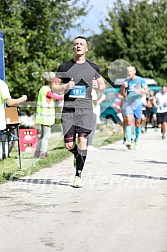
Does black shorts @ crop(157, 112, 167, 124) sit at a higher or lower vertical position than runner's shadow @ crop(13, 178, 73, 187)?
lower

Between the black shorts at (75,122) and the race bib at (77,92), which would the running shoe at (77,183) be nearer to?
the black shorts at (75,122)

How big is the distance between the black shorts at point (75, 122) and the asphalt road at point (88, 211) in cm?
72

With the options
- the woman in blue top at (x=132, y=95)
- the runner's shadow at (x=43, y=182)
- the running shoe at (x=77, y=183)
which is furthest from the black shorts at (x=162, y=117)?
the running shoe at (x=77, y=183)

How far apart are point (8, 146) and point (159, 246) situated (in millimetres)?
9211

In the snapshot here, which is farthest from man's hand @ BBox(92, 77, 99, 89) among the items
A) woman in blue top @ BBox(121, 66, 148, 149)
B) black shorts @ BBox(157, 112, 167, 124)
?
Result: black shorts @ BBox(157, 112, 167, 124)

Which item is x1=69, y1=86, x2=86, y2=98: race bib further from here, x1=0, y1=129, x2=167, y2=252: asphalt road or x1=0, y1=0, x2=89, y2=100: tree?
x1=0, y1=0, x2=89, y2=100: tree

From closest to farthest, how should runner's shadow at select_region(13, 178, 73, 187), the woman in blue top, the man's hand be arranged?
the man's hand, runner's shadow at select_region(13, 178, 73, 187), the woman in blue top

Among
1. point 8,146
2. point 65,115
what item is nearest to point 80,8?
point 8,146

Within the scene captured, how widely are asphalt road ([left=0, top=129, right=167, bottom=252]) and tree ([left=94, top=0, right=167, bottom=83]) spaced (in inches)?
1578

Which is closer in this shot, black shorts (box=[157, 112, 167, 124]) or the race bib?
the race bib

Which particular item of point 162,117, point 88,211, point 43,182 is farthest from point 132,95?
point 88,211

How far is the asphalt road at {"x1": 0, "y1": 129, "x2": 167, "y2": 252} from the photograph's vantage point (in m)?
5.57

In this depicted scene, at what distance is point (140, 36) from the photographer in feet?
Answer: 168

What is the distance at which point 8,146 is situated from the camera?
14.4 meters
